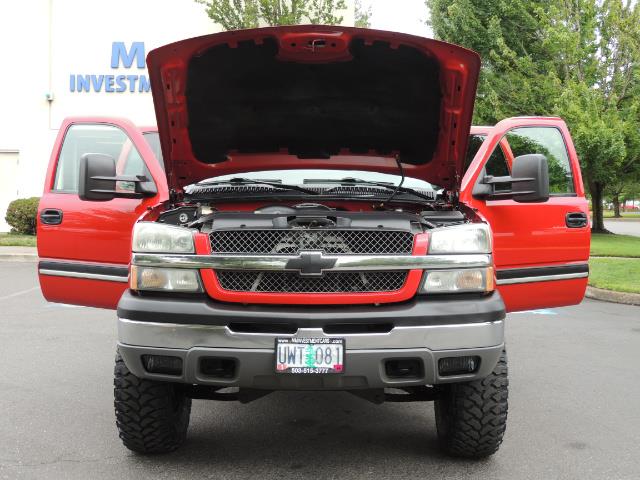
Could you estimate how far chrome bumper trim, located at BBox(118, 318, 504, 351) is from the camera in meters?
3.14

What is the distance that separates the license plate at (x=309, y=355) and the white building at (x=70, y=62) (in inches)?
774

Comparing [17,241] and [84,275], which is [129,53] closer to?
[17,241]

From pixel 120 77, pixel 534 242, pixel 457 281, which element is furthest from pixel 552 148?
pixel 120 77

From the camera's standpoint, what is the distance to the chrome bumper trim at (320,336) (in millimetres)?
3137

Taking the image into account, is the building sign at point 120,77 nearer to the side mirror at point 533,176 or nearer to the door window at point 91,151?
the door window at point 91,151

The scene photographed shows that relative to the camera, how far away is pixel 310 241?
134 inches

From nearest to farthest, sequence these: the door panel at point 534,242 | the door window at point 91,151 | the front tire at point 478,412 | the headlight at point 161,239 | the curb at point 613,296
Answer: the headlight at point 161,239 → the front tire at point 478,412 → the door panel at point 534,242 → the door window at point 91,151 → the curb at point 613,296

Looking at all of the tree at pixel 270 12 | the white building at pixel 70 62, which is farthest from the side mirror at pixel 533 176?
the white building at pixel 70 62

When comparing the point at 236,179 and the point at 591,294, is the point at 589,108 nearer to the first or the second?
the point at 591,294

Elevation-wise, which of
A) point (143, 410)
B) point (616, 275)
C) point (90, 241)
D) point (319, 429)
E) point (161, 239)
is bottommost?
point (616, 275)

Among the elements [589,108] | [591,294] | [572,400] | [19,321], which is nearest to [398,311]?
[572,400]

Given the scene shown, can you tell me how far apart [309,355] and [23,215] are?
18.0 metres

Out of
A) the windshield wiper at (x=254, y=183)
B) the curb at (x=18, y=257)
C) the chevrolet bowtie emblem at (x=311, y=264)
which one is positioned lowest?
the curb at (x=18, y=257)

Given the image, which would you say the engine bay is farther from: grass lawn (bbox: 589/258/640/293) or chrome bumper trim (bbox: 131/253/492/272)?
grass lawn (bbox: 589/258/640/293)
